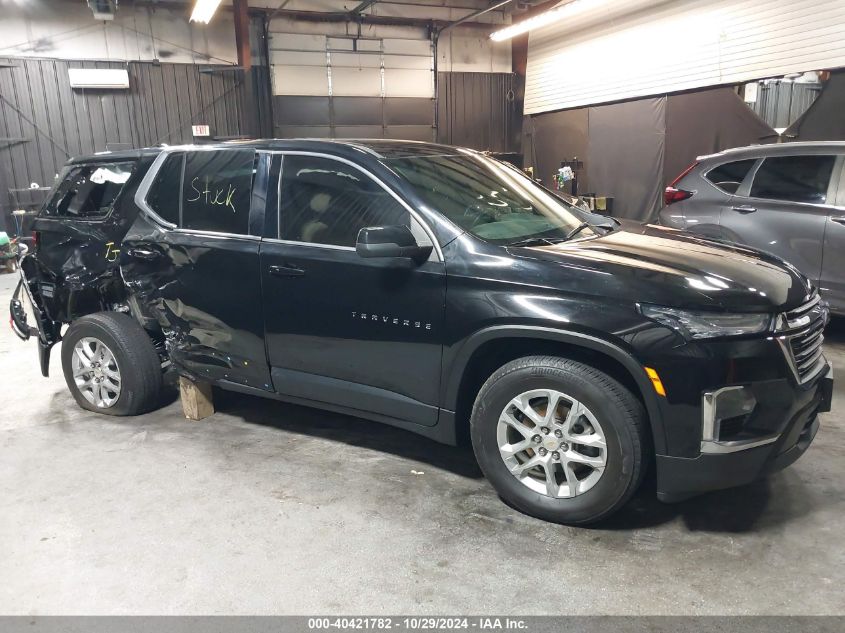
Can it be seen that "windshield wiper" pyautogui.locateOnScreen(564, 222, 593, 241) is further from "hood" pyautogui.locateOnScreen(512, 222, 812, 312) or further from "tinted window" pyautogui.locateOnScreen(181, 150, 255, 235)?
"tinted window" pyautogui.locateOnScreen(181, 150, 255, 235)

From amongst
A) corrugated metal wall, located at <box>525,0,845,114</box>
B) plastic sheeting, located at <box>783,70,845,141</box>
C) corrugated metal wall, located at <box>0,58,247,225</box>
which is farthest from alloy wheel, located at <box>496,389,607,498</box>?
corrugated metal wall, located at <box>0,58,247,225</box>

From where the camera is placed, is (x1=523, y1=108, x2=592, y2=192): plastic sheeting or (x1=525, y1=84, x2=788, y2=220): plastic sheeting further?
(x1=523, y1=108, x2=592, y2=192): plastic sheeting

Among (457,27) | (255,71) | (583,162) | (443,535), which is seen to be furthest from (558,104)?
(443,535)

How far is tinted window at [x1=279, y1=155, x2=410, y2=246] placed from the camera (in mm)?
3111

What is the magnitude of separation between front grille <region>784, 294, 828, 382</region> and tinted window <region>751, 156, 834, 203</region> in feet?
10.2

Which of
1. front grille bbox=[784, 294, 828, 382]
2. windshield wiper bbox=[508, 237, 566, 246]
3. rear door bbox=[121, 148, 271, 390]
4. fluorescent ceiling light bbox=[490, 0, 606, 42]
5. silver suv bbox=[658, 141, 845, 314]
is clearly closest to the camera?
front grille bbox=[784, 294, 828, 382]

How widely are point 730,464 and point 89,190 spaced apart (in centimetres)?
414

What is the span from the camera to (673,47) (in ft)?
37.0

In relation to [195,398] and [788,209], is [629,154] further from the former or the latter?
[195,398]

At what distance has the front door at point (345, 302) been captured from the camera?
2.97 metres

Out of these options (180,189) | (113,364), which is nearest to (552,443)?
(180,189)

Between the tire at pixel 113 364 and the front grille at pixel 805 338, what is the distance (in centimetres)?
353

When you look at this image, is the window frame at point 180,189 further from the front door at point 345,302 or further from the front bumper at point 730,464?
the front bumper at point 730,464

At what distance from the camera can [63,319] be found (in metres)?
4.40
